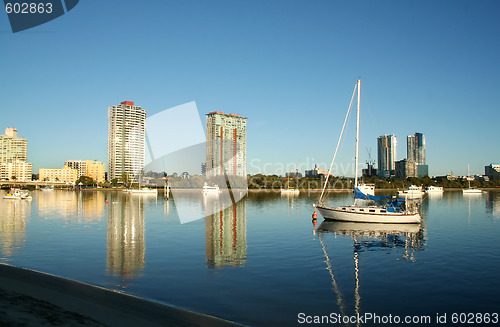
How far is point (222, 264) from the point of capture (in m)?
26.2

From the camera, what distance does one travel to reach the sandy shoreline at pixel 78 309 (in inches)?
509

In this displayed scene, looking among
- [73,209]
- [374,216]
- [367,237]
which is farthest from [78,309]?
[73,209]

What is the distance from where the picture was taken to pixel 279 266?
2577 centimetres

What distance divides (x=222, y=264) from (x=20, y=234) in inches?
1016

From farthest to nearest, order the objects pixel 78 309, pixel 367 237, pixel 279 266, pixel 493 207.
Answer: pixel 493 207 → pixel 367 237 → pixel 279 266 → pixel 78 309

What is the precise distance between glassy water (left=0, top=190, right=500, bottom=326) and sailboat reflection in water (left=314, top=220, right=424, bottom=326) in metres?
0.11

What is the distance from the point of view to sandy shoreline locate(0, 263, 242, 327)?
42.4 ft

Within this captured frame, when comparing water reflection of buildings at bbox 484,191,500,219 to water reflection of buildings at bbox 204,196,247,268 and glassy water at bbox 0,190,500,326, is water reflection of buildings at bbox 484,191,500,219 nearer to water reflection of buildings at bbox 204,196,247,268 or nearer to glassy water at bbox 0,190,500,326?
glassy water at bbox 0,190,500,326

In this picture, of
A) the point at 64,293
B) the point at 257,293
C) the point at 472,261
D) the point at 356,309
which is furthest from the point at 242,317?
the point at 472,261

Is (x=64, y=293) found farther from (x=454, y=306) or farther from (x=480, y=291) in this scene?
(x=480, y=291)

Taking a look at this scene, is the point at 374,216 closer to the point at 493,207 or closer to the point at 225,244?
the point at 225,244

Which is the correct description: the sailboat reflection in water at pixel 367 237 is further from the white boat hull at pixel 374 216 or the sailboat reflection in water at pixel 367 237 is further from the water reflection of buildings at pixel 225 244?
the water reflection of buildings at pixel 225 244

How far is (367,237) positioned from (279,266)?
17598 millimetres

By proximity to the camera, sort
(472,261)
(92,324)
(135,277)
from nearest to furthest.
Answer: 1. (92,324)
2. (135,277)
3. (472,261)
